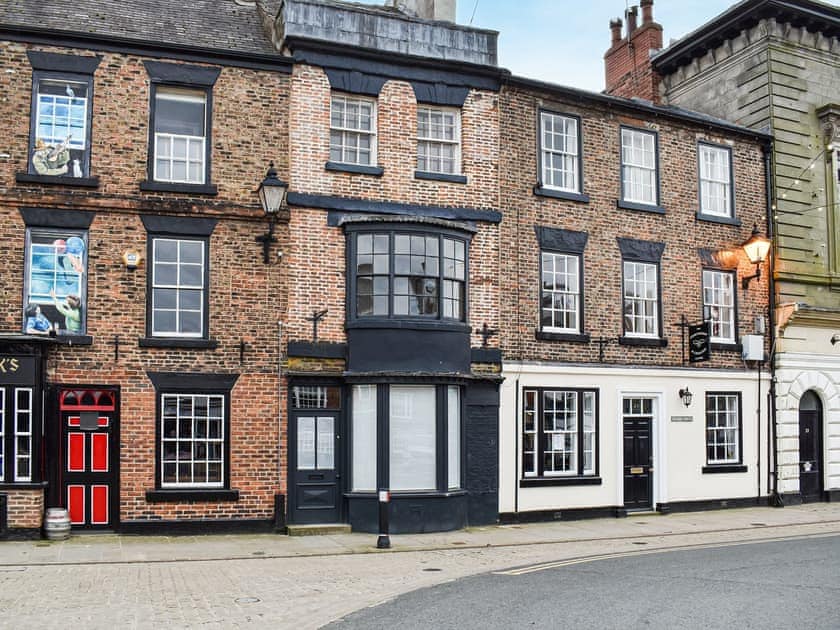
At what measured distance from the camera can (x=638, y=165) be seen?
22.7 metres

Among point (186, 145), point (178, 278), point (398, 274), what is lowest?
point (178, 278)

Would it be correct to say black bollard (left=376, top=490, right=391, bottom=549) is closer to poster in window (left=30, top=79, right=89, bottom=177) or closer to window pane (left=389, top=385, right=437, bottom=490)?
window pane (left=389, top=385, right=437, bottom=490)

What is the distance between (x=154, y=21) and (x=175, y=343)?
679 cm

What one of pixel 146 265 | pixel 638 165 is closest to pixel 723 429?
pixel 638 165

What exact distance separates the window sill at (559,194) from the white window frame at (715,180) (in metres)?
3.75

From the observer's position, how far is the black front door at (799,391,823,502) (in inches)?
966

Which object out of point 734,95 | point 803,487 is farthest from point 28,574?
→ point 734,95

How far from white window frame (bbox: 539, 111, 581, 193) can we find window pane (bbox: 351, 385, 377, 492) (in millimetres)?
6424

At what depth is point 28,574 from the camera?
44.1ft

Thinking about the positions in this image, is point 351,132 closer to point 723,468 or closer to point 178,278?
point 178,278

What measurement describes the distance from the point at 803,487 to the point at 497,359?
9911mm

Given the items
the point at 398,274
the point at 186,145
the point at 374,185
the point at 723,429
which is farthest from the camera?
the point at 723,429

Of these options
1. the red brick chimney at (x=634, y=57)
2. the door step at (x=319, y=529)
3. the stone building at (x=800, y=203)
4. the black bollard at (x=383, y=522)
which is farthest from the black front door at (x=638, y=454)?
the red brick chimney at (x=634, y=57)

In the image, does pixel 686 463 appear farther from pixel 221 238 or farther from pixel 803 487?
pixel 221 238
